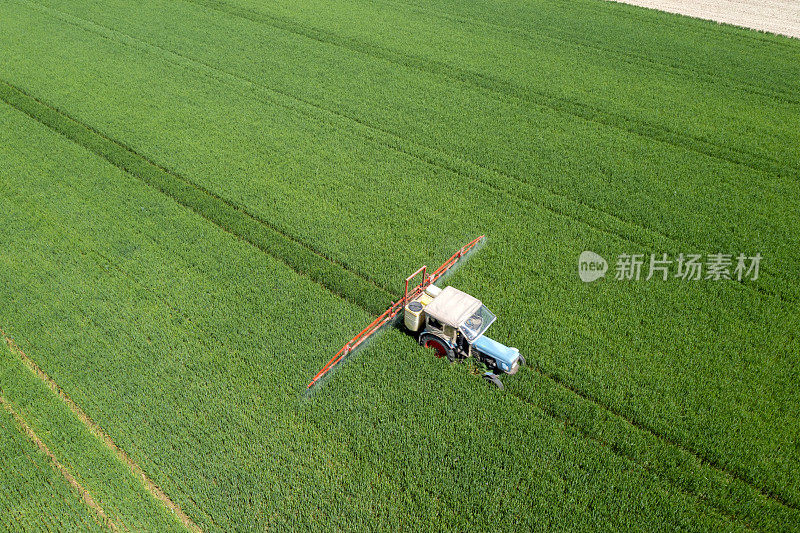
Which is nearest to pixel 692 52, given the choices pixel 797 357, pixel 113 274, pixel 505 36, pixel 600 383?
pixel 505 36

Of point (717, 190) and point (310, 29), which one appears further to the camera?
point (310, 29)

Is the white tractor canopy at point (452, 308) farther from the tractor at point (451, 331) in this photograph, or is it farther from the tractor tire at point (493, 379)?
the tractor tire at point (493, 379)

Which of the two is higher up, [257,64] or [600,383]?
[257,64]

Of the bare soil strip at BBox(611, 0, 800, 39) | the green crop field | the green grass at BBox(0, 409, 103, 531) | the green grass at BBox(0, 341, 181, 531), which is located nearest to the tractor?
the green crop field

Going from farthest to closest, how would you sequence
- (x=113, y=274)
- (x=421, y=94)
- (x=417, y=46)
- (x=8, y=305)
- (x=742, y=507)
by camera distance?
(x=417, y=46), (x=421, y=94), (x=113, y=274), (x=8, y=305), (x=742, y=507)

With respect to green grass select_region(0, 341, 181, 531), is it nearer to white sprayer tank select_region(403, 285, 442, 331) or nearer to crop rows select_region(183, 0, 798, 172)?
white sprayer tank select_region(403, 285, 442, 331)

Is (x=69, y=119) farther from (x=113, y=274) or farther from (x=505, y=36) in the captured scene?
(x=505, y=36)

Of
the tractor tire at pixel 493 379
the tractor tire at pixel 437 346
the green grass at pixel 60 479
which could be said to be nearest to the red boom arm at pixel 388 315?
the tractor tire at pixel 437 346
